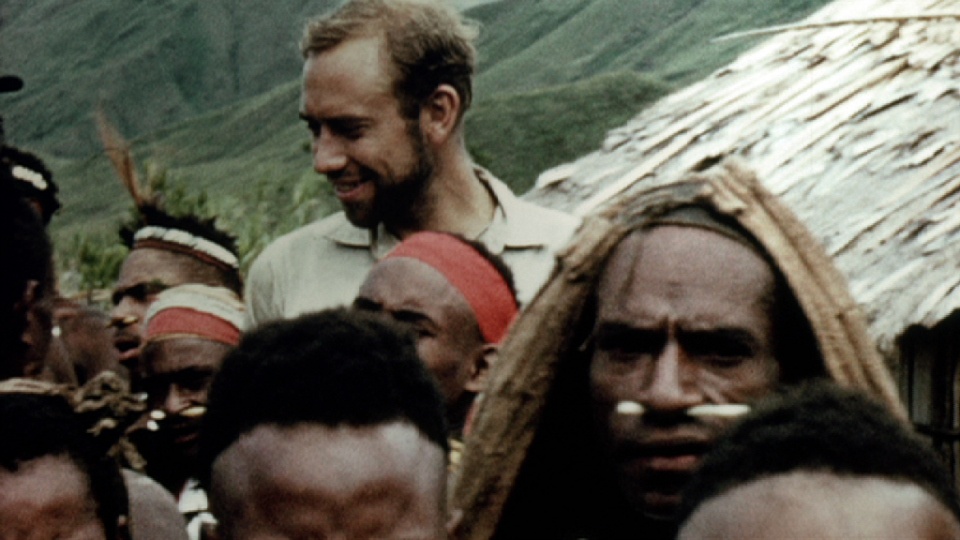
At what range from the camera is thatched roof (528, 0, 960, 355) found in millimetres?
5867

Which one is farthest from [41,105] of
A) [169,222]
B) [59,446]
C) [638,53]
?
[59,446]

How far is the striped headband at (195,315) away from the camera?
479 centimetres

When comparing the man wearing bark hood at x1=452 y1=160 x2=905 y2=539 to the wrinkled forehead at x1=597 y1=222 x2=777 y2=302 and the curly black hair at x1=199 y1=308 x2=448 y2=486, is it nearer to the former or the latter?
the wrinkled forehead at x1=597 y1=222 x2=777 y2=302

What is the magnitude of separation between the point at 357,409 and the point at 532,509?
19.5 inches

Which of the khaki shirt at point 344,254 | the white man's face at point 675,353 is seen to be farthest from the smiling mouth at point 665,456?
the khaki shirt at point 344,254

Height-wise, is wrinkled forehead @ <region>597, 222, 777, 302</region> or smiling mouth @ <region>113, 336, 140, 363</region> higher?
wrinkled forehead @ <region>597, 222, 777, 302</region>

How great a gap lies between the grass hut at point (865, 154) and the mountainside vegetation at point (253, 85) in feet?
8.82

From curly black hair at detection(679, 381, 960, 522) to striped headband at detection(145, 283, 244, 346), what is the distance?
2.99 m

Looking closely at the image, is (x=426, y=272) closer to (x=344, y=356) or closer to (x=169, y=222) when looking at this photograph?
(x=344, y=356)

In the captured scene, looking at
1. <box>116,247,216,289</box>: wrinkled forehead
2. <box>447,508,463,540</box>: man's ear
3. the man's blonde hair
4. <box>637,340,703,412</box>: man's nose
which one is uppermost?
the man's blonde hair

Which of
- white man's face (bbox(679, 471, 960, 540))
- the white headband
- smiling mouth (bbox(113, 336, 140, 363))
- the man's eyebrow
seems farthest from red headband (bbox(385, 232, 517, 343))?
the white headband

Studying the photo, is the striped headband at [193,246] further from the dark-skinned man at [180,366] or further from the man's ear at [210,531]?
the man's ear at [210,531]

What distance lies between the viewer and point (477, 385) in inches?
140

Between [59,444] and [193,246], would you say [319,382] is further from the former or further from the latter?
[193,246]
